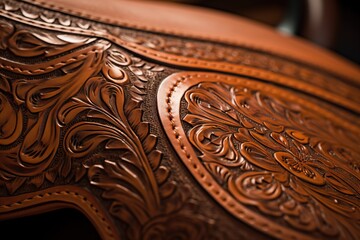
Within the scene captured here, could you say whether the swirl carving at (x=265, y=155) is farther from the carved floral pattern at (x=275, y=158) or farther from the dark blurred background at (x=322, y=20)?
the dark blurred background at (x=322, y=20)

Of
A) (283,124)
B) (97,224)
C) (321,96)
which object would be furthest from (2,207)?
(321,96)

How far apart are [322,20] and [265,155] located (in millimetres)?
677

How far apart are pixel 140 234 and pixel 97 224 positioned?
5 centimetres

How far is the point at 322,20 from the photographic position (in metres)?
1.08

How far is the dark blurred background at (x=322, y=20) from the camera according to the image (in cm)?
A: 109

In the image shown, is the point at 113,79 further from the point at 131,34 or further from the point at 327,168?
the point at 327,168

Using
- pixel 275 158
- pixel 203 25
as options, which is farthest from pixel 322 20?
pixel 275 158

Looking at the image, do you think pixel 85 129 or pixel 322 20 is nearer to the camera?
pixel 85 129

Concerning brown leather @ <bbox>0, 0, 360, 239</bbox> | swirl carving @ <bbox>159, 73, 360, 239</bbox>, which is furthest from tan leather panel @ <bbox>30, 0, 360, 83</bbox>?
swirl carving @ <bbox>159, 73, 360, 239</bbox>

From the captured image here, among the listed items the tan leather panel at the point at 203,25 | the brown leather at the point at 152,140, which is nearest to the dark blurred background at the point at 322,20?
the tan leather panel at the point at 203,25

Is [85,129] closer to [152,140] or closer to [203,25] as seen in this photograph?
[152,140]

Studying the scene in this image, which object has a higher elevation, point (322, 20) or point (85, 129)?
point (322, 20)

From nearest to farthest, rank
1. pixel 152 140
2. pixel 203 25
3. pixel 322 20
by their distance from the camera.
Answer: pixel 152 140 < pixel 203 25 < pixel 322 20

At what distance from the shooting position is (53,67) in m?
0.55
